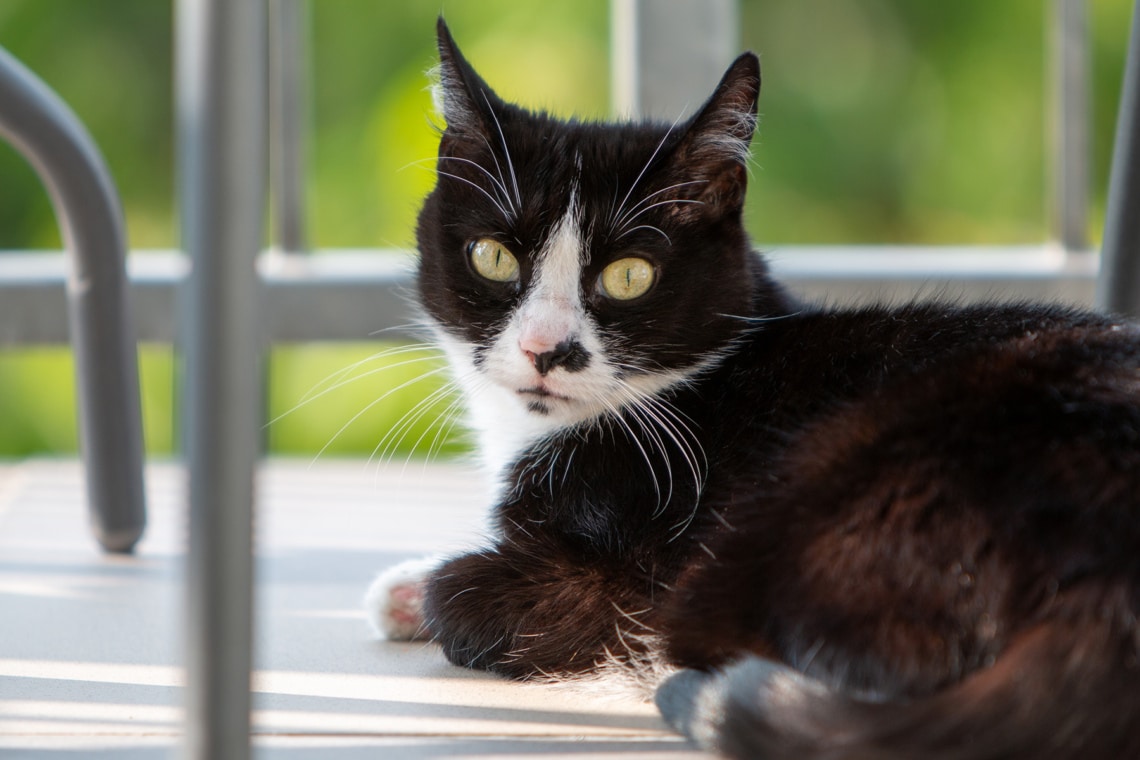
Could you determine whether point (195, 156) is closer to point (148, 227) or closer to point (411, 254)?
point (411, 254)

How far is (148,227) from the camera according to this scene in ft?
15.5

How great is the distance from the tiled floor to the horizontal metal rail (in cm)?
47

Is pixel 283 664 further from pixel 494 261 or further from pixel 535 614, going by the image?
pixel 494 261

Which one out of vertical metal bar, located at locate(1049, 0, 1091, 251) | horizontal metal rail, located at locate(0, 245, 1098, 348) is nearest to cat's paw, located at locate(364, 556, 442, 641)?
horizontal metal rail, located at locate(0, 245, 1098, 348)

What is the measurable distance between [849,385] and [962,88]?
400 centimetres

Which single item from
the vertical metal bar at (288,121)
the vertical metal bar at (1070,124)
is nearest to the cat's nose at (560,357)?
the vertical metal bar at (288,121)

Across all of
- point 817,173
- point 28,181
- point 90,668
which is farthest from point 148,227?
point 90,668

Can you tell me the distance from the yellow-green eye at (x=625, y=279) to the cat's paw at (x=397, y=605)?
12.7 inches

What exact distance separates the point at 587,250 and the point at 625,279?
54 millimetres

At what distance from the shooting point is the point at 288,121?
85.9 inches

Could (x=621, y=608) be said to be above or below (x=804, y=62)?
below

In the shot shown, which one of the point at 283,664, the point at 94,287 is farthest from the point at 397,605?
the point at 94,287

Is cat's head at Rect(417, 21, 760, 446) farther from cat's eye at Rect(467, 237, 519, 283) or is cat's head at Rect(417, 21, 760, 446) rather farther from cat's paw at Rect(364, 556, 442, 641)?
cat's paw at Rect(364, 556, 442, 641)

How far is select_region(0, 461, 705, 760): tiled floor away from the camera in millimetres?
876
